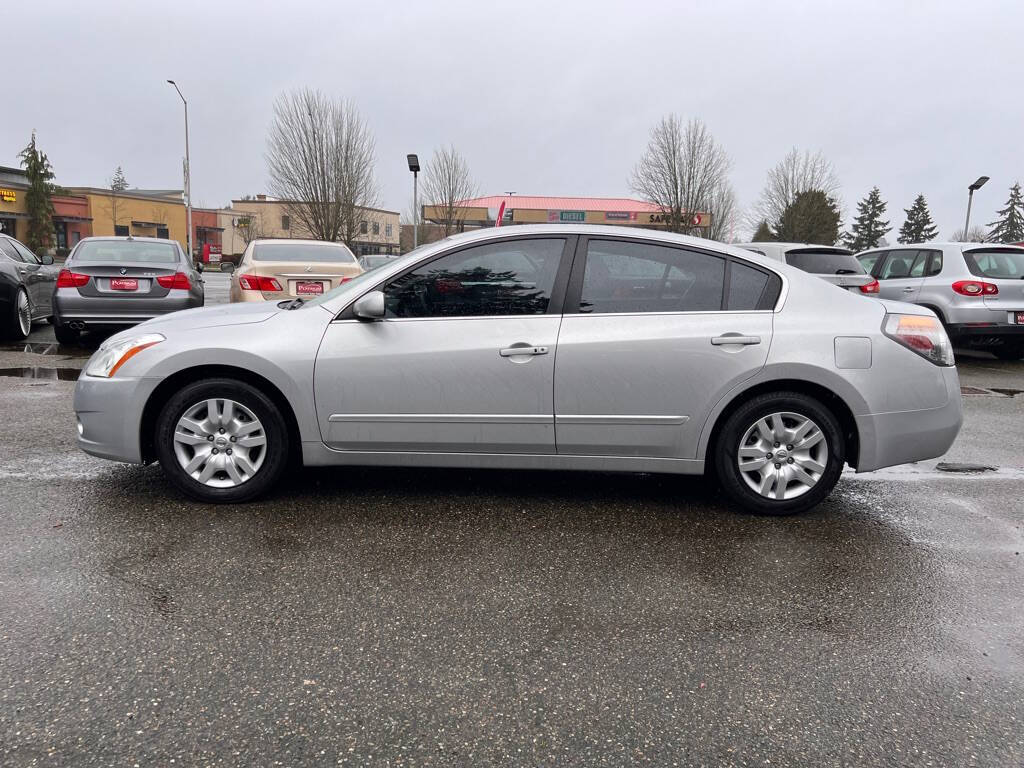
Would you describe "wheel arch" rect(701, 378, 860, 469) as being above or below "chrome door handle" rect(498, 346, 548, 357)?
below

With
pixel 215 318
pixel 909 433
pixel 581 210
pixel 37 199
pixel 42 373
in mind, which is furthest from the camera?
pixel 581 210

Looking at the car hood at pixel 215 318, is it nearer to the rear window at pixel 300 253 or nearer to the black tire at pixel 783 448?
the black tire at pixel 783 448

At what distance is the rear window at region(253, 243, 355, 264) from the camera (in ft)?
30.0

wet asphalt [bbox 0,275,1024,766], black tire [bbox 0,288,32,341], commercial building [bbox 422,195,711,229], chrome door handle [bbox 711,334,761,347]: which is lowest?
wet asphalt [bbox 0,275,1024,766]

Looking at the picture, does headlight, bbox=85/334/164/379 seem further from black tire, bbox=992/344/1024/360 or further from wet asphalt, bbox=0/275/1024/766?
black tire, bbox=992/344/1024/360

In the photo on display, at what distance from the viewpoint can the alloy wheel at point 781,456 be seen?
3.87 metres

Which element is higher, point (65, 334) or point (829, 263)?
point (829, 263)

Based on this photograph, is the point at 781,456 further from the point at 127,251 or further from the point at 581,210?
Answer: the point at 581,210

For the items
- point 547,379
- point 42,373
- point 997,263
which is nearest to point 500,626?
point 547,379

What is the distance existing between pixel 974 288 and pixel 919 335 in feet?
22.4

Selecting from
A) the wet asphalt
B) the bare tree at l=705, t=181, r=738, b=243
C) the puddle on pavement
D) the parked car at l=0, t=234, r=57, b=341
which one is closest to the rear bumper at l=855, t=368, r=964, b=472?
the wet asphalt

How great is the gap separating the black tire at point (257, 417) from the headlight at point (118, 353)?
0.98 feet

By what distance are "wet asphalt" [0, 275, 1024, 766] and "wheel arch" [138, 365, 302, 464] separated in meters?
0.35

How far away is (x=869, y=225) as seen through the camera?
68.9 metres
